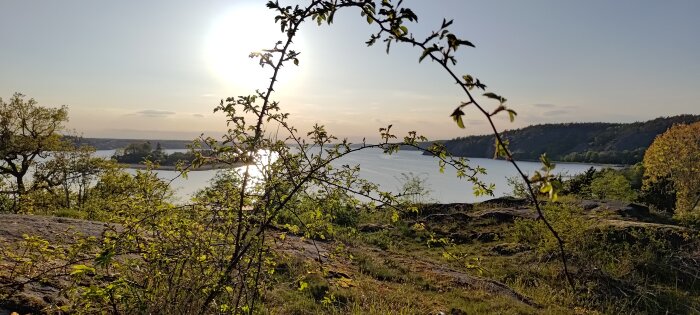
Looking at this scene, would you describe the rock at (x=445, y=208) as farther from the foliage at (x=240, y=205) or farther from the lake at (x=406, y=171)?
the foliage at (x=240, y=205)

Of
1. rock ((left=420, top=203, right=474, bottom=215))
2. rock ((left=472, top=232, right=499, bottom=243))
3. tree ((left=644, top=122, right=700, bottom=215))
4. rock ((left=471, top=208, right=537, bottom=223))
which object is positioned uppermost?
tree ((left=644, top=122, right=700, bottom=215))

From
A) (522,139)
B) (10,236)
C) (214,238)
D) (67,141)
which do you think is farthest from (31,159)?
(522,139)

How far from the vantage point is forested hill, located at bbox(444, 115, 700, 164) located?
252 ft

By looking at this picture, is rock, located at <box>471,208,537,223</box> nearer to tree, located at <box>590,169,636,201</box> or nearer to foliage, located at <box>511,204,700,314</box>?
foliage, located at <box>511,204,700,314</box>

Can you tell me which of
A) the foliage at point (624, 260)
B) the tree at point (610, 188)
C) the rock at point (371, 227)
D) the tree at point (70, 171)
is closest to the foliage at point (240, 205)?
the foliage at point (624, 260)

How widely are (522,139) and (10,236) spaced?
92.1m

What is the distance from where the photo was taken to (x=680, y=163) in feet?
98.9

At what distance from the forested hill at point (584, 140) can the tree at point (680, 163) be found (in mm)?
41815

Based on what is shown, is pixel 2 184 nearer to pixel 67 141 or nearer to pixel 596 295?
pixel 67 141

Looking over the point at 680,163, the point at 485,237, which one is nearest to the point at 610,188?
the point at 680,163

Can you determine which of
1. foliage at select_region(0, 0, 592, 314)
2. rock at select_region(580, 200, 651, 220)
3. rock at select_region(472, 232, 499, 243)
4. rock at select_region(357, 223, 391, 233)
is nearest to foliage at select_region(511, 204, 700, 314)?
rock at select_region(472, 232, 499, 243)

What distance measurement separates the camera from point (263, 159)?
2.71 metres

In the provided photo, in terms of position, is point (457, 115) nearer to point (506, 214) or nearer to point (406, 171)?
point (506, 214)

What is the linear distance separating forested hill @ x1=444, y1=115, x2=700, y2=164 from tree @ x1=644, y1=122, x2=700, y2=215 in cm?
4181
